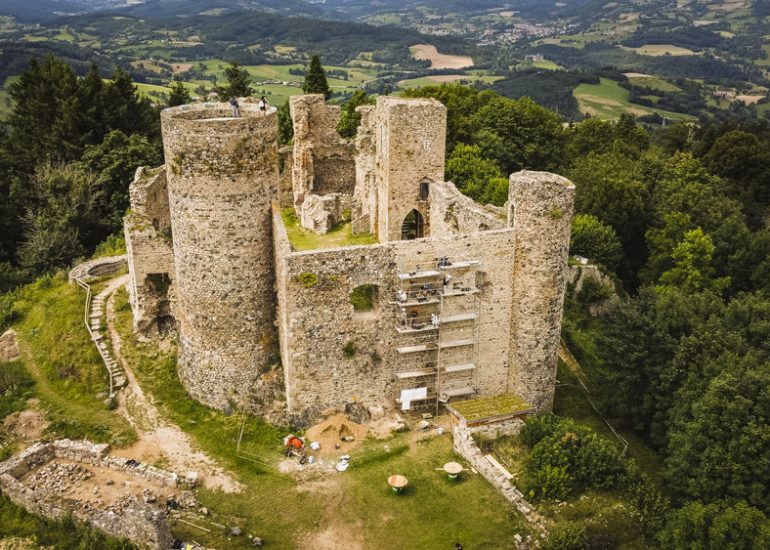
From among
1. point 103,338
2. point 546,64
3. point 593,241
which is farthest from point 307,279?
point 546,64

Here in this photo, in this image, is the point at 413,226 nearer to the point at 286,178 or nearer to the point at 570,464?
the point at 286,178

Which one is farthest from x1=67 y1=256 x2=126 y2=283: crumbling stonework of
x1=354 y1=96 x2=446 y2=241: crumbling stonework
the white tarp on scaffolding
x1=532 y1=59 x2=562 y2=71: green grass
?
x1=532 y1=59 x2=562 y2=71: green grass

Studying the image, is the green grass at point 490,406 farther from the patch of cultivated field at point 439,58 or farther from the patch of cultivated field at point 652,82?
the patch of cultivated field at point 439,58

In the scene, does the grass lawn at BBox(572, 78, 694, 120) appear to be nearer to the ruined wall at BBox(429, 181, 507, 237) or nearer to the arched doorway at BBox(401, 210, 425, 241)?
the arched doorway at BBox(401, 210, 425, 241)

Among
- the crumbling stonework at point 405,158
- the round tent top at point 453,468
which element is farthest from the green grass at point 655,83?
the round tent top at point 453,468

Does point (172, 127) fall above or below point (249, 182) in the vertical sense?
above

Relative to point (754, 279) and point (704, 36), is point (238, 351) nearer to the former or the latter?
point (754, 279)

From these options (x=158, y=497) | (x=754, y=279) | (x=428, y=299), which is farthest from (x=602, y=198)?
(x=158, y=497)
